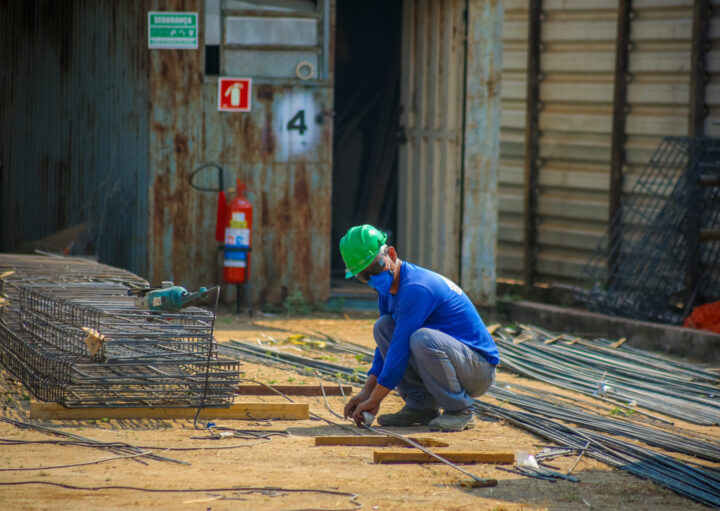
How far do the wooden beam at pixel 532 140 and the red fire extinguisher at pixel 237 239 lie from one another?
3632mm

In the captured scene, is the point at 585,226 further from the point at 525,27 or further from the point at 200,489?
the point at 200,489

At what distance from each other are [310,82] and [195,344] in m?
4.94

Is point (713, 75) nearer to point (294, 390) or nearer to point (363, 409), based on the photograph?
point (294, 390)

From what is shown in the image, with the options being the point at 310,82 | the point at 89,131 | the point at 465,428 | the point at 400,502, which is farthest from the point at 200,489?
the point at 89,131

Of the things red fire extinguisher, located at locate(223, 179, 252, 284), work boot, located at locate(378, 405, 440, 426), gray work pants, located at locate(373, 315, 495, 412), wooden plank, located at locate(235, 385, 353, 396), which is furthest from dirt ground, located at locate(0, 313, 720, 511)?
red fire extinguisher, located at locate(223, 179, 252, 284)

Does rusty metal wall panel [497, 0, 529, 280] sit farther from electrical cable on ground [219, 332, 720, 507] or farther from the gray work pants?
the gray work pants

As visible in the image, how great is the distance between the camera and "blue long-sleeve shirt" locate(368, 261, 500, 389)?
5.88m

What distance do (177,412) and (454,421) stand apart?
1.76m

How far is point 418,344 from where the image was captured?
6031 mm

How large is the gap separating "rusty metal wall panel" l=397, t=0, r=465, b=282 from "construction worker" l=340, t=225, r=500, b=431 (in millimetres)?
4810

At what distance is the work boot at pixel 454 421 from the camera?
245 inches

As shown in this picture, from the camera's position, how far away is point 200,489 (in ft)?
15.8

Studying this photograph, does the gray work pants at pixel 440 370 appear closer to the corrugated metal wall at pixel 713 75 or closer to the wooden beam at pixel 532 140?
the corrugated metal wall at pixel 713 75

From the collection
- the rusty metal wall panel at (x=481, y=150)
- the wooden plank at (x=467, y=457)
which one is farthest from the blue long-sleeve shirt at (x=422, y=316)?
the rusty metal wall panel at (x=481, y=150)
